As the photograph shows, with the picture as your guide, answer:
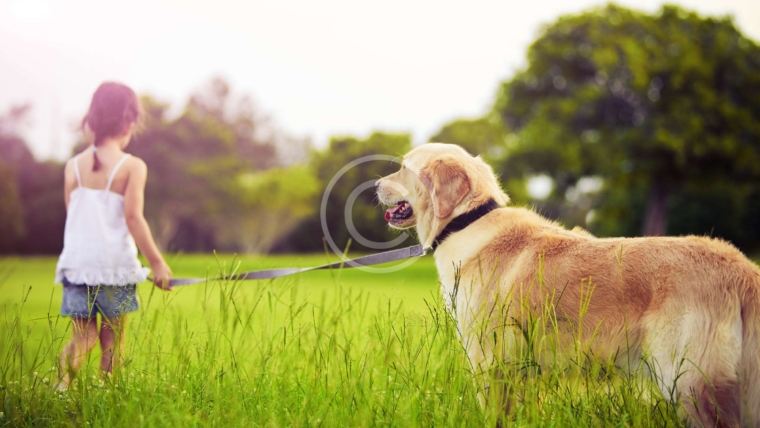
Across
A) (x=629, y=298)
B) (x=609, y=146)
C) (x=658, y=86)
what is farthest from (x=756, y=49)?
(x=629, y=298)

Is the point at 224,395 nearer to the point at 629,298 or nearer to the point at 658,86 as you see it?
the point at 629,298

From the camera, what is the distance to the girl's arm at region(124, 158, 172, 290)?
4250 mm

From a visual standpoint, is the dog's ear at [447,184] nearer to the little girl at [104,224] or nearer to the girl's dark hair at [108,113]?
the little girl at [104,224]

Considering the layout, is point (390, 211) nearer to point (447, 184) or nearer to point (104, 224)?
point (447, 184)

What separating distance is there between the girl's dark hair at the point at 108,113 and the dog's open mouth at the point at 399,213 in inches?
85.7

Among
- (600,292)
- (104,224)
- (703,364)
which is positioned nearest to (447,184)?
(600,292)

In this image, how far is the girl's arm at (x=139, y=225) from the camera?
425 centimetres

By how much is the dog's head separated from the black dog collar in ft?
0.08

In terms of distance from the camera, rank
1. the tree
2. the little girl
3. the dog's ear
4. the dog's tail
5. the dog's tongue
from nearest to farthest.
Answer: the dog's tail → the dog's ear → the dog's tongue → the little girl → the tree

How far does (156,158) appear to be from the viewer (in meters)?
34.9

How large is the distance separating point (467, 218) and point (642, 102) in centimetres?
2012

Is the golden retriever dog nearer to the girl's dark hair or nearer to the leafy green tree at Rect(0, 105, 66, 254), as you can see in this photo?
the girl's dark hair

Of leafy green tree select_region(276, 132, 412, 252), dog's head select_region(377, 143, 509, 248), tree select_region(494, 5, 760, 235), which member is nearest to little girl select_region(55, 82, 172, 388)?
dog's head select_region(377, 143, 509, 248)

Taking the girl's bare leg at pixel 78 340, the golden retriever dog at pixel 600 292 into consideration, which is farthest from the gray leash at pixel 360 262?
the girl's bare leg at pixel 78 340
